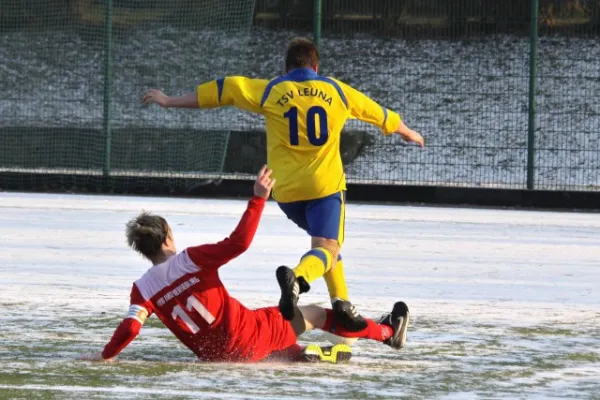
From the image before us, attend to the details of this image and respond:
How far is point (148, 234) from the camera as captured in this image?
21.6 feet

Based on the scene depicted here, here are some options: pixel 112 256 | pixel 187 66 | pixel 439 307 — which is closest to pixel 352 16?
pixel 187 66

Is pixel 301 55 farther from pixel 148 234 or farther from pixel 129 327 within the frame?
pixel 129 327

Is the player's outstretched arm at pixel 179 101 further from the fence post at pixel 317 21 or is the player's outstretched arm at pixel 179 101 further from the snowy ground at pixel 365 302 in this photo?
the fence post at pixel 317 21

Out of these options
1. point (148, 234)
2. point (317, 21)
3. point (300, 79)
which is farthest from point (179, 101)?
point (317, 21)

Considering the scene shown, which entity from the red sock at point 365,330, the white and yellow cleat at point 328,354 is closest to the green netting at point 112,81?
the red sock at point 365,330

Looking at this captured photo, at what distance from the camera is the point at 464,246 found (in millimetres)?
12625

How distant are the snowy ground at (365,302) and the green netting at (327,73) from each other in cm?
270

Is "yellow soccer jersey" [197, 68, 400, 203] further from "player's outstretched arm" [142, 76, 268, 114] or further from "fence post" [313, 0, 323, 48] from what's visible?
"fence post" [313, 0, 323, 48]

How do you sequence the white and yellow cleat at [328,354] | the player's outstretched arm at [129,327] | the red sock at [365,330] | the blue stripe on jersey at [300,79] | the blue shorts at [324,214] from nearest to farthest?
the player's outstretched arm at [129,327]
the white and yellow cleat at [328,354]
the red sock at [365,330]
the blue shorts at [324,214]
the blue stripe on jersey at [300,79]

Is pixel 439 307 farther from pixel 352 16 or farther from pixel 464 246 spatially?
pixel 352 16

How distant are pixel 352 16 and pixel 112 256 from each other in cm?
1037

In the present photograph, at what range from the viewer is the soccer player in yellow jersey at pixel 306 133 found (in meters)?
7.39

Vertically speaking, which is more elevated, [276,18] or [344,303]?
[276,18]

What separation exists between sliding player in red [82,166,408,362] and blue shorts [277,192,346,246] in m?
0.72
